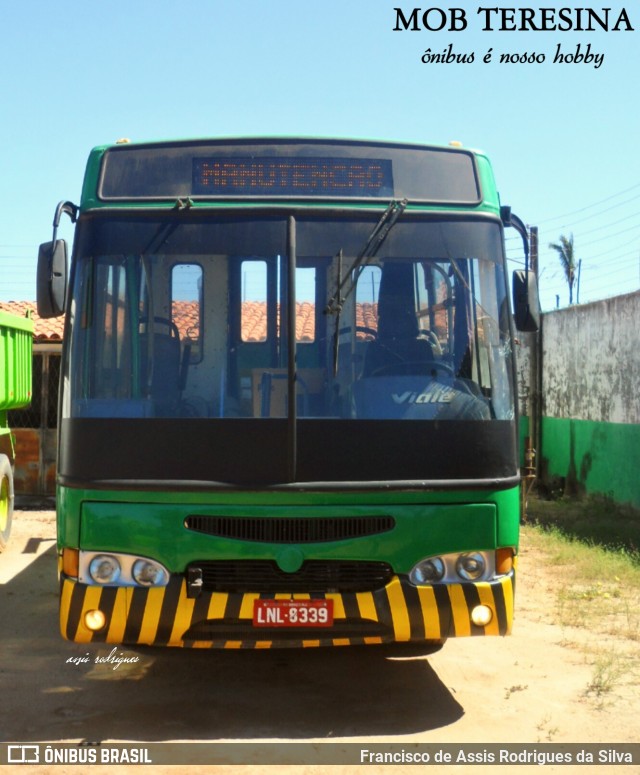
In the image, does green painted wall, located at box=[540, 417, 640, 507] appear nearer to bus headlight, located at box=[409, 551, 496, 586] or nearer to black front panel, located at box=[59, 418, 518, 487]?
bus headlight, located at box=[409, 551, 496, 586]

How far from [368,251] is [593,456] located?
11075mm

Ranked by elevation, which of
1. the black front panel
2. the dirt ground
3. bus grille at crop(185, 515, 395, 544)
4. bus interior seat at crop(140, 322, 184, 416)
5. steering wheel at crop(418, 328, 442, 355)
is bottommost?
the dirt ground

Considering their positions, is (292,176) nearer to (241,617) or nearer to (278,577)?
(278,577)

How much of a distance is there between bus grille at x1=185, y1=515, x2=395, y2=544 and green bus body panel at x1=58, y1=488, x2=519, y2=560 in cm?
3

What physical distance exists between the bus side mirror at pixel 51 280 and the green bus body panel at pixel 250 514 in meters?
1.00

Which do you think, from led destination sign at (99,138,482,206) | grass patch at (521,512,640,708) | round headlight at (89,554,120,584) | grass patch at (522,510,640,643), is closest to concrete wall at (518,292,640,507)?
grass patch at (521,512,640,708)

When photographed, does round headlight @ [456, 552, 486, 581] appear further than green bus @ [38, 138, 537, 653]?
Yes

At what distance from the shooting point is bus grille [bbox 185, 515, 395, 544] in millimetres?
5176

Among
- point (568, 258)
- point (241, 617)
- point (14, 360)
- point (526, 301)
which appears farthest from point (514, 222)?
point (568, 258)

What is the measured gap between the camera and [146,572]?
518 cm

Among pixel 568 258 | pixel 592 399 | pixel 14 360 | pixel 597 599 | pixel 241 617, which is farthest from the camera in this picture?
pixel 568 258

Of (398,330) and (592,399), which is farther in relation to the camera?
(592,399)

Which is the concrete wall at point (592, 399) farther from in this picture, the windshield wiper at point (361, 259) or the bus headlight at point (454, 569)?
the windshield wiper at point (361, 259)

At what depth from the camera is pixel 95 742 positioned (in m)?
4.99
